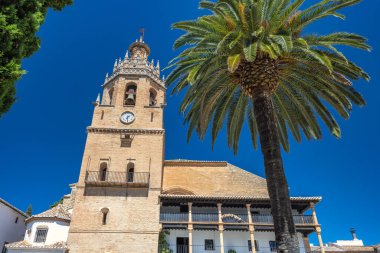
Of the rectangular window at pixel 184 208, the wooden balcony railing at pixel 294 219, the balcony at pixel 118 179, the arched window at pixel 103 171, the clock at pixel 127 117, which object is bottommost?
the wooden balcony railing at pixel 294 219

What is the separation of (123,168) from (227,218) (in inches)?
362

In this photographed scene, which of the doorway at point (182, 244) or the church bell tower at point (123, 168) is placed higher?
the church bell tower at point (123, 168)

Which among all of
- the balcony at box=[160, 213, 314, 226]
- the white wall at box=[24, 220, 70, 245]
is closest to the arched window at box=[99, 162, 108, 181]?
the white wall at box=[24, 220, 70, 245]

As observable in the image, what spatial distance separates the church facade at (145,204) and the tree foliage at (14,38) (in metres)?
17.8

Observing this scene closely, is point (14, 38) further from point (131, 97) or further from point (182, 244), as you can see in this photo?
point (131, 97)

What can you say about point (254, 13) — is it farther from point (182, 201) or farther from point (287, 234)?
point (182, 201)

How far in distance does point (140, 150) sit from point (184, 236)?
306 inches

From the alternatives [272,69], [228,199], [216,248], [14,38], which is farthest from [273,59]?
[216,248]

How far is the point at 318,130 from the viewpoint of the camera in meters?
13.5

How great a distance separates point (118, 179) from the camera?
24891mm

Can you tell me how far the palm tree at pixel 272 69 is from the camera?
32.0ft

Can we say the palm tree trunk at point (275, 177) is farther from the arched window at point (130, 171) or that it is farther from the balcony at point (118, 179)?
the arched window at point (130, 171)

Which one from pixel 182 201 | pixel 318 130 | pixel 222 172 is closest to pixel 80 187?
pixel 182 201

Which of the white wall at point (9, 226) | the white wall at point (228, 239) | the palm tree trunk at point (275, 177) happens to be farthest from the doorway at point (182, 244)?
the palm tree trunk at point (275, 177)
